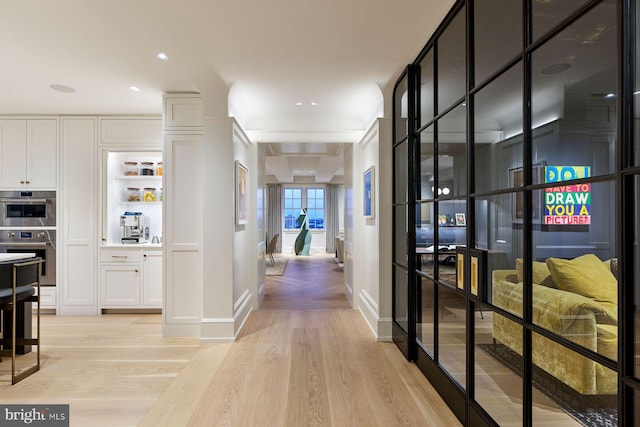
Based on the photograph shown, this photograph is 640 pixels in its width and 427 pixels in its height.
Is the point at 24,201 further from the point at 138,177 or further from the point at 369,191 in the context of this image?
the point at 369,191

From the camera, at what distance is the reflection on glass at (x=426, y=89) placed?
2.72 metres

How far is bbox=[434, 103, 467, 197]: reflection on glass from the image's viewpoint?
2.18 meters

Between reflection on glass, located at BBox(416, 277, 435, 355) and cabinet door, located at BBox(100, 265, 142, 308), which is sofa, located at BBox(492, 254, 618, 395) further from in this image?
cabinet door, located at BBox(100, 265, 142, 308)

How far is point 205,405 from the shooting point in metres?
2.39

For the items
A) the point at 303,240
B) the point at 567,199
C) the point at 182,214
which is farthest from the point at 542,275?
the point at 303,240

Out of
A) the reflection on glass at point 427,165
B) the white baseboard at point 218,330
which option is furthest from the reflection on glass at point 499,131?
the white baseboard at point 218,330

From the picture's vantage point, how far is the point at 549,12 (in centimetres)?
140

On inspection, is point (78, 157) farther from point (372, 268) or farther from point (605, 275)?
point (605, 275)

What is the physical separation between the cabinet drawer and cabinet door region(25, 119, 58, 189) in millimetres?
1083

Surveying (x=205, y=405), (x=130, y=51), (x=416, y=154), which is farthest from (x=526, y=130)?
(x=130, y=51)

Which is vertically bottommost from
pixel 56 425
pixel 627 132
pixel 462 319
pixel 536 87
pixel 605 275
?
→ pixel 56 425

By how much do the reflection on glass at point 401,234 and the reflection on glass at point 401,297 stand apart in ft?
0.35

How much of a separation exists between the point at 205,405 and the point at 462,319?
Result: 1.75m

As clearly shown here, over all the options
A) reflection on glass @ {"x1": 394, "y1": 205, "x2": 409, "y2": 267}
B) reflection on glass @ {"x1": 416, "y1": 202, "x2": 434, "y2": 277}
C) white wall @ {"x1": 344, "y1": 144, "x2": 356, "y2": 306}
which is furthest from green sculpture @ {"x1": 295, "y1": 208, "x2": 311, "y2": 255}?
reflection on glass @ {"x1": 416, "y1": 202, "x2": 434, "y2": 277}
